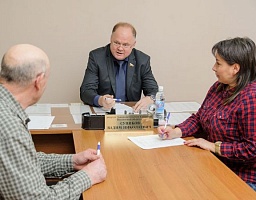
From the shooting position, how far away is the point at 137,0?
3.94m

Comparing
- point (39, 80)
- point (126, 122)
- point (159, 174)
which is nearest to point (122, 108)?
point (126, 122)

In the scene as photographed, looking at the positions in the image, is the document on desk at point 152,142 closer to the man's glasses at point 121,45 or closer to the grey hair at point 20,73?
the grey hair at point 20,73

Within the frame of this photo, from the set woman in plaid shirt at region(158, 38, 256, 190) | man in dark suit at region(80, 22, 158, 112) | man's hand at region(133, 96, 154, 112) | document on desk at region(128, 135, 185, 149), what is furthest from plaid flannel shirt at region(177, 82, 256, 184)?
man in dark suit at region(80, 22, 158, 112)

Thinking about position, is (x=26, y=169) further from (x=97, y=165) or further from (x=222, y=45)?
(x=222, y=45)

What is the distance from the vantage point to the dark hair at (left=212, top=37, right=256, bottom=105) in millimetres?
2105

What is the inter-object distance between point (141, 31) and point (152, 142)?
2077 millimetres

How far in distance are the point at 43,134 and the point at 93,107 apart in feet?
1.87

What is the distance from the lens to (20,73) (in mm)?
1375

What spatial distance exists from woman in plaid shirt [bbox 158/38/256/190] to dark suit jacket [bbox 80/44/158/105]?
1040 mm

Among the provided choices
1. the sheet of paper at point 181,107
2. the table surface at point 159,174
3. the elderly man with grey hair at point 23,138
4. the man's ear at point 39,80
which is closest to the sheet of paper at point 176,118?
the sheet of paper at point 181,107

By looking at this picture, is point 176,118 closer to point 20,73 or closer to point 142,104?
point 142,104

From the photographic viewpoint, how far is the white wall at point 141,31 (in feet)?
12.5

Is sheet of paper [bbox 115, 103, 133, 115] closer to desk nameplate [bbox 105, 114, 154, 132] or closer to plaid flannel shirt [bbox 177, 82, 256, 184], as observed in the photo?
desk nameplate [bbox 105, 114, 154, 132]

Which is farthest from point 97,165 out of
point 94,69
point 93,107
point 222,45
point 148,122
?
point 94,69
